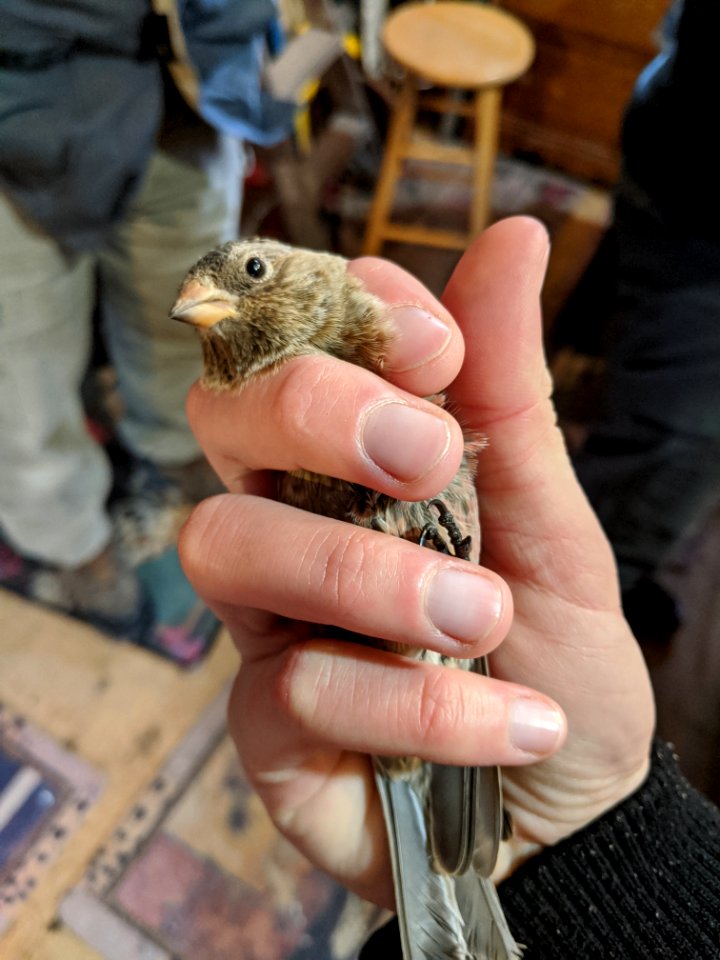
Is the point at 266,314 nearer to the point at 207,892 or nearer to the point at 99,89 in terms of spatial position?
the point at 99,89

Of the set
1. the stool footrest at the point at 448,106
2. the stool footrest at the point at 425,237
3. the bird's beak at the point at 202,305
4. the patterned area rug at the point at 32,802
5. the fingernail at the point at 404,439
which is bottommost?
the patterned area rug at the point at 32,802

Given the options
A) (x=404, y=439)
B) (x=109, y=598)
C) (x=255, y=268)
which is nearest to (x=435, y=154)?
(x=109, y=598)

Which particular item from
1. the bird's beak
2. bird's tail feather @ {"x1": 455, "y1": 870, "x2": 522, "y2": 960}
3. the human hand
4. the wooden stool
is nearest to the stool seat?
the wooden stool

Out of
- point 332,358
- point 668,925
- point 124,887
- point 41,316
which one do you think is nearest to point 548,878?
point 668,925

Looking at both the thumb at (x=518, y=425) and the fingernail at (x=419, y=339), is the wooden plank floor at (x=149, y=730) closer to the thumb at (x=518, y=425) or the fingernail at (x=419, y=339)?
the thumb at (x=518, y=425)

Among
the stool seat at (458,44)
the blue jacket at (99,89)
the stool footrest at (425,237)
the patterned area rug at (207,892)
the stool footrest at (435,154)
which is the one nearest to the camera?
the blue jacket at (99,89)

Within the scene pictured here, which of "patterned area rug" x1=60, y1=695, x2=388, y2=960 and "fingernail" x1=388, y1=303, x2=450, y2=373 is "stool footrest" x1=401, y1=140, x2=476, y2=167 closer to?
"fingernail" x1=388, y1=303, x2=450, y2=373

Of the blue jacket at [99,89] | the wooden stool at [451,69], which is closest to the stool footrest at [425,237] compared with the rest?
the wooden stool at [451,69]
